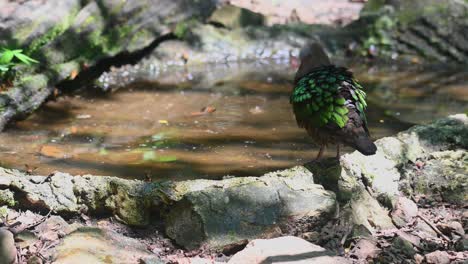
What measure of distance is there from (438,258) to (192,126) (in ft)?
9.74

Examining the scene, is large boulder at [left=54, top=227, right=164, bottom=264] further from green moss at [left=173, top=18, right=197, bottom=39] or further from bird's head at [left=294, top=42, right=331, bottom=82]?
green moss at [left=173, top=18, right=197, bottom=39]

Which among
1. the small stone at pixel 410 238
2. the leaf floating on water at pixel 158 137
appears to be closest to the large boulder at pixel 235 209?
the small stone at pixel 410 238

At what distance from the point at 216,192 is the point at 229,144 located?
1.69 metres

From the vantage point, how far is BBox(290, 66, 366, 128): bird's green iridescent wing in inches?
164

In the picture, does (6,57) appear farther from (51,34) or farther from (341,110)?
(341,110)

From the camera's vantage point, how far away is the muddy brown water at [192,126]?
4.95 m

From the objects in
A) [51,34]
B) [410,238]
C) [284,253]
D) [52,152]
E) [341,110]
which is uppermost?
[341,110]

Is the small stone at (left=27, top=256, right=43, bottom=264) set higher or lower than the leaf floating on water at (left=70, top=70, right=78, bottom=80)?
higher

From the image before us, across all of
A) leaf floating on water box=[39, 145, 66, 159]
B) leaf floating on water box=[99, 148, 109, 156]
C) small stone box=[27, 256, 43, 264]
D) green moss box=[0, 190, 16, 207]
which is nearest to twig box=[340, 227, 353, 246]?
small stone box=[27, 256, 43, 264]

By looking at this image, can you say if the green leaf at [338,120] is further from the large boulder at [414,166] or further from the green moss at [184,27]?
the green moss at [184,27]

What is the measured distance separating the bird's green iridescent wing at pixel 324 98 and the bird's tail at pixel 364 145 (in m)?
0.14

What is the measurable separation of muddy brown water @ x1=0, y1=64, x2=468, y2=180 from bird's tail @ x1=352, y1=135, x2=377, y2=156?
945 mm

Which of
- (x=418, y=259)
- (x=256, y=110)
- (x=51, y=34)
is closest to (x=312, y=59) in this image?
(x=256, y=110)

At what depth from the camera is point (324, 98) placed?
4.21 metres
